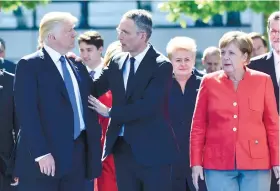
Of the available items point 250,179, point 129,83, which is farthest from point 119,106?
point 250,179

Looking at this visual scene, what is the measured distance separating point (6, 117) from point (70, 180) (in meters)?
2.12

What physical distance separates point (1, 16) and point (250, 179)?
15926 mm

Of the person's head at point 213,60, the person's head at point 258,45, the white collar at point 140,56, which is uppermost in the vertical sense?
Result: the white collar at point 140,56

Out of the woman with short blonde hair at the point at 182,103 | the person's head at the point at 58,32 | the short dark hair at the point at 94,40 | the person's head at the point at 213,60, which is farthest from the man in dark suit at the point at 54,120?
the person's head at the point at 213,60

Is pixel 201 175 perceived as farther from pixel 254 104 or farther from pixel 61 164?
pixel 61 164

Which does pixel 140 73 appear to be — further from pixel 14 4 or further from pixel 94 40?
pixel 14 4

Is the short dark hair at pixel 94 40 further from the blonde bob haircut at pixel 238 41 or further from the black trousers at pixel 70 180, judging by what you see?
the black trousers at pixel 70 180

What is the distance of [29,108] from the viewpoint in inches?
284

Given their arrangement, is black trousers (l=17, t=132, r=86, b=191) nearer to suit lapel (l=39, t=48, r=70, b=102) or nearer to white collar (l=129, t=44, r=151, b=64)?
suit lapel (l=39, t=48, r=70, b=102)

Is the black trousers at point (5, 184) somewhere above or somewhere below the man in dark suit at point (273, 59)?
below

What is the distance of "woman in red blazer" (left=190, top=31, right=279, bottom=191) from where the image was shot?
765 cm

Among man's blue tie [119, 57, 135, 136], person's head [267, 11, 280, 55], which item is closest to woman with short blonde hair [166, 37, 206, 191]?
person's head [267, 11, 280, 55]

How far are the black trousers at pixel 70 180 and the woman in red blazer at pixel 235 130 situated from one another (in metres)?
0.93

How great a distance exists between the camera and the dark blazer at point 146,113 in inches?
297
